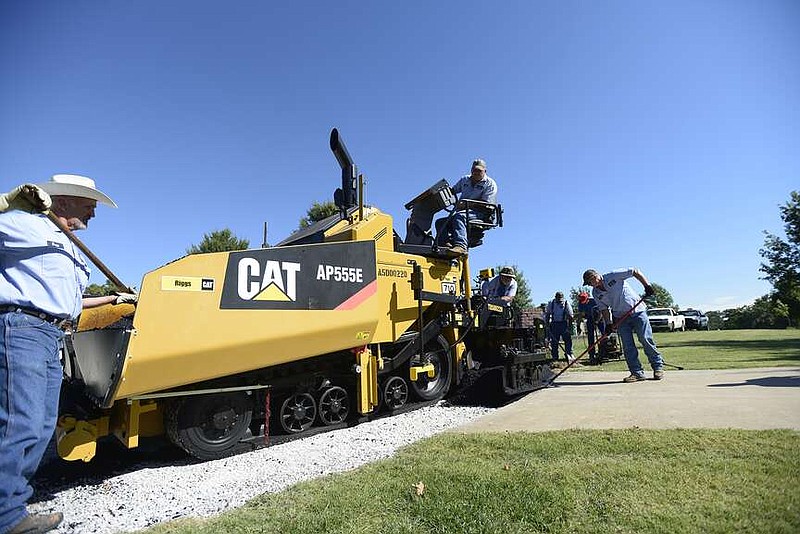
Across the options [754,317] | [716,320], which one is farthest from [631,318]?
[716,320]

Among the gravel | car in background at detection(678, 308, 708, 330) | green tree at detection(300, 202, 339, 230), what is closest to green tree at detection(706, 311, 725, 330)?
car in background at detection(678, 308, 708, 330)

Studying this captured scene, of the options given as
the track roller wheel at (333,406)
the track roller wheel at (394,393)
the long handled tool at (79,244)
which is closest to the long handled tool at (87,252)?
the long handled tool at (79,244)

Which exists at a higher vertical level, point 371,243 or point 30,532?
point 371,243

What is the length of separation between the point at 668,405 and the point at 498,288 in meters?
4.32

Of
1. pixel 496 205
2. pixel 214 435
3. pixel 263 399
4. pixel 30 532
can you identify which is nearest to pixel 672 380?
pixel 496 205

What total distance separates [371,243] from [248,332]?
1828 mm

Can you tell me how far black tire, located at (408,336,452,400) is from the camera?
19.6 ft

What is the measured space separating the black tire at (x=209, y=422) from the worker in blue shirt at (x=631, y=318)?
533 cm

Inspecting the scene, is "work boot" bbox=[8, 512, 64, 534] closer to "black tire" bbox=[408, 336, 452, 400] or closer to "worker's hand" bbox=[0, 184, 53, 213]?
"worker's hand" bbox=[0, 184, 53, 213]

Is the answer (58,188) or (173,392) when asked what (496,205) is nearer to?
(173,392)

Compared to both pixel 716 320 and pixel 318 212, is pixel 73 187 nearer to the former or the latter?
pixel 318 212

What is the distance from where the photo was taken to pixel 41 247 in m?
2.48

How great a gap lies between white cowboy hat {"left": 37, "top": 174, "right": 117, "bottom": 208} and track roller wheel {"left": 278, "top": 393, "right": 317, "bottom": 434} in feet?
8.51

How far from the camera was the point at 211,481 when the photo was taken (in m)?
3.37
